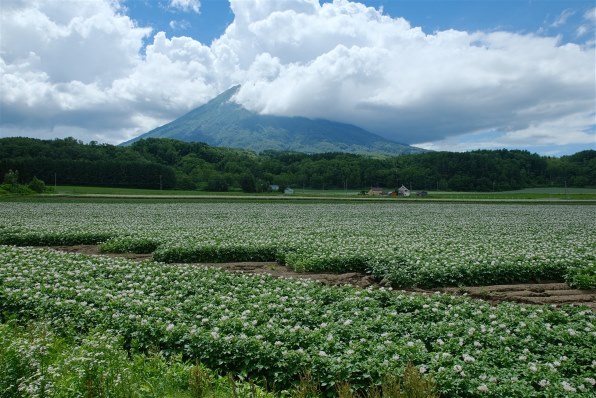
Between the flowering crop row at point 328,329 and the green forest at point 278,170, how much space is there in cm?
11323

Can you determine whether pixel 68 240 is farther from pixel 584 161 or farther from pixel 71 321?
pixel 584 161

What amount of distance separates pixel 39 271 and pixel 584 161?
167 m

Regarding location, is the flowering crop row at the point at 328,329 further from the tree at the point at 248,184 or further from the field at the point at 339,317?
the tree at the point at 248,184

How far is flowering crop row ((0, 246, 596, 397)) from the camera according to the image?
6.19 m

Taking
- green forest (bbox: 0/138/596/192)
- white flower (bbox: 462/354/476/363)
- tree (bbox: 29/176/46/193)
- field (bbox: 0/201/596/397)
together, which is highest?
green forest (bbox: 0/138/596/192)

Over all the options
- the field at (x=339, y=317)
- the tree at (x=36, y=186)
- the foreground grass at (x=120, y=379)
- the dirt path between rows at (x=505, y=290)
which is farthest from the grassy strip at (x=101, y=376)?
the tree at (x=36, y=186)

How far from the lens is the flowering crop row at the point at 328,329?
20.3 ft

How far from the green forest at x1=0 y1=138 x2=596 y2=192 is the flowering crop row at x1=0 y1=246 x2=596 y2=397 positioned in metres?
113

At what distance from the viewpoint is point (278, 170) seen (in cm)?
16875

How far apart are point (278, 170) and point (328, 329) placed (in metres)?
162

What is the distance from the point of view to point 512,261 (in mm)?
14836

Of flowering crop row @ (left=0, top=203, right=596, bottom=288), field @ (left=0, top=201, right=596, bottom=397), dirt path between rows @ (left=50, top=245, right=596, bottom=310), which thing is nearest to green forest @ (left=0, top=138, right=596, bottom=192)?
flowering crop row @ (left=0, top=203, right=596, bottom=288)

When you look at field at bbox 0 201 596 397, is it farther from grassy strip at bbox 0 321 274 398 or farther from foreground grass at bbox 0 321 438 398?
grassy strip at bbox 0 321 274 398

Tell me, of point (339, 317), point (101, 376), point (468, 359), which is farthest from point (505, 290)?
point (101, 376)
